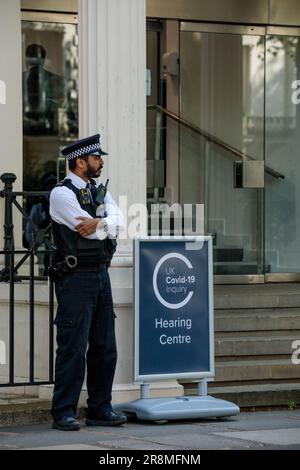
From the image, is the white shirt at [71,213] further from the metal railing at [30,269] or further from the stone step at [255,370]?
the stone step at [255,370]

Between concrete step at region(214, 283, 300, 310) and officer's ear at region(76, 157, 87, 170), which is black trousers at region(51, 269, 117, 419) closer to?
officer's ear at region(76, 157, 87, 170)

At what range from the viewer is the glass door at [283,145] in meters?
12.3

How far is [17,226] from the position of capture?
995cm

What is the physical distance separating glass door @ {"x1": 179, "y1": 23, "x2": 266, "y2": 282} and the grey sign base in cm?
355

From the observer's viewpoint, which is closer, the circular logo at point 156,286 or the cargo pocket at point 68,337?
the cargo pocket at point 68,337

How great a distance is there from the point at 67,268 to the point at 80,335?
18.0 inches

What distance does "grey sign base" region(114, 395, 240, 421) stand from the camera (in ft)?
27.1

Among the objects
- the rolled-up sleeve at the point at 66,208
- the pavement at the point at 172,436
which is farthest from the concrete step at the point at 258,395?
the rolled-up sleeve at the point at 66,208

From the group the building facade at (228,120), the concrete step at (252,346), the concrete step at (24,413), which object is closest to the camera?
the concrete step at (24,413)

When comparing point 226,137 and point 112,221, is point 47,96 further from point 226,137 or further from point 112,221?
point 112,221

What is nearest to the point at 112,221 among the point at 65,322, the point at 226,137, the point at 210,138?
the point at 65,322

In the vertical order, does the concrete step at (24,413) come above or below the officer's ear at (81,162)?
below

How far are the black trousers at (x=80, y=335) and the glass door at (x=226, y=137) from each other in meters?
3.90
